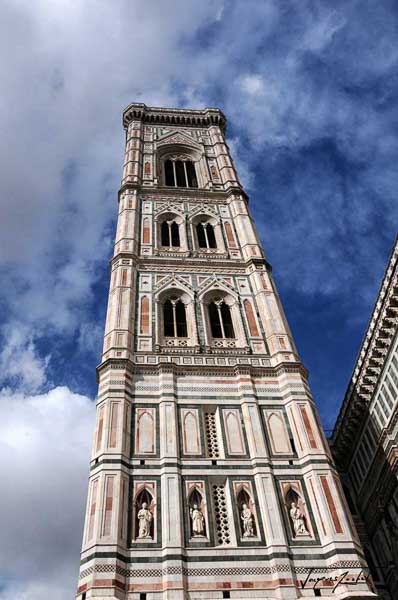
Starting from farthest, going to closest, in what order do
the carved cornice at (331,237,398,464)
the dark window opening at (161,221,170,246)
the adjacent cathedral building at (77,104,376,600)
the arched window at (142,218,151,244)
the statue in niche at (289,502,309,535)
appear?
the dark window opening at (161,221,170,246), the arched window at (142,218,151,244), the carved cornice at (331,237,398,464), the statue in niche at (289,502,309,535), the adjacent cathedral building at (77,104,376,600)

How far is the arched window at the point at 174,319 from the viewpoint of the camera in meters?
17.6

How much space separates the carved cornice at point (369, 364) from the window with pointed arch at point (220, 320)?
392 cm

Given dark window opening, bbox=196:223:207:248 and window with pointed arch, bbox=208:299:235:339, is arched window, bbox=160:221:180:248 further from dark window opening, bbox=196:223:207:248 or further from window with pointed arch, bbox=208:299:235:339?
window with pointed arch, bbox=208:299:235:339

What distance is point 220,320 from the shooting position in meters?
18.2

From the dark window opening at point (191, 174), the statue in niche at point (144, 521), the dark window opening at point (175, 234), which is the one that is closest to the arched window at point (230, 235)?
the dark window opening at point (175, 234)

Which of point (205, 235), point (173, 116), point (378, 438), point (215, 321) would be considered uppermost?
point (173, 116)

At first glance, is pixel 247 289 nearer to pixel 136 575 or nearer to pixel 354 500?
pixel 354 500

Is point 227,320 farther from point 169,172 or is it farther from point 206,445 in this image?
point 169,172

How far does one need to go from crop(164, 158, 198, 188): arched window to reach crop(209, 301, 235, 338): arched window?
9.74m

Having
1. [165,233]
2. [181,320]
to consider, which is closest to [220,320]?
[181,320]

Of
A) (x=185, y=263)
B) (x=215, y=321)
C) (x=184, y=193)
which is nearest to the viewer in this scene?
(x=215, y=321)

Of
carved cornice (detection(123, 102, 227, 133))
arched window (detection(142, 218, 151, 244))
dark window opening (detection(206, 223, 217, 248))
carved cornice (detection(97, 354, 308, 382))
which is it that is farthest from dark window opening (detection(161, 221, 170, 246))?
carved cornice (detection(123, 102, 227, 133))

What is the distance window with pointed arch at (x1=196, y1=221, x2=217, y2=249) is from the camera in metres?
22.1

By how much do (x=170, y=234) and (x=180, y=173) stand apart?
672cm
